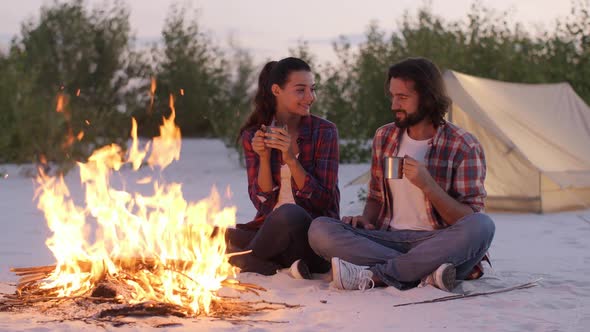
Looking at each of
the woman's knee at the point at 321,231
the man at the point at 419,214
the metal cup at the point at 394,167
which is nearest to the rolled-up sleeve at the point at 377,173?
the man at the point at 419,214

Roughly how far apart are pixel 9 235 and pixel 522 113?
461 centimetres

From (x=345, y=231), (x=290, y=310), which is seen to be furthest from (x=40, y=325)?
(x=345, y=231)

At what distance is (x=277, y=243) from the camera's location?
4.40 m

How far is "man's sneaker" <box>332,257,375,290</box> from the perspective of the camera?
407 centimetres

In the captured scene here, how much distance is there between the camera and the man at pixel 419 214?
3996mm

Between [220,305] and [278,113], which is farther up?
[278,113]

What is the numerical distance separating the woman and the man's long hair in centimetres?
51

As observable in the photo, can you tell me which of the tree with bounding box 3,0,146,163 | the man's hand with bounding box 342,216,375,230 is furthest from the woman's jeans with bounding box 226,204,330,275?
the tree with bounding box 3,0,146,163

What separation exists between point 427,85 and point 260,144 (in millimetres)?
850

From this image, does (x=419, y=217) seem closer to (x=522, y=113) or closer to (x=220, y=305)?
(x=220, y=305)

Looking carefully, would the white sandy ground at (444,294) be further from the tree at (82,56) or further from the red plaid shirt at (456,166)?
the tree at (82,56)

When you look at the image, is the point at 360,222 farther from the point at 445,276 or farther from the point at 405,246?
the point at 445,276

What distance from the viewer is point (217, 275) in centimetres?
401

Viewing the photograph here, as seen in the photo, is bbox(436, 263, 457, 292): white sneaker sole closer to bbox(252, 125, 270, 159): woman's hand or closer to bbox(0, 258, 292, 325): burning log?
bbox(0, 258, 292, 325): burning log
